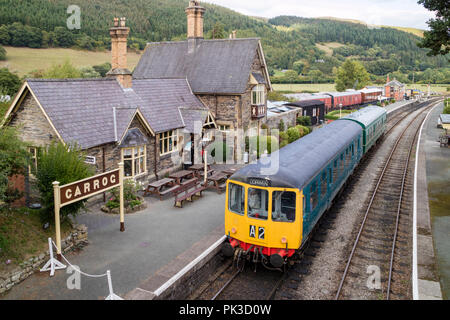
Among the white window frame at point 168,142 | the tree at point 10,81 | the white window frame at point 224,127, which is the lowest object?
the white window frame at point 168,142

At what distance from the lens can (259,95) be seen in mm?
28172

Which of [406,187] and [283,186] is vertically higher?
[283,186]

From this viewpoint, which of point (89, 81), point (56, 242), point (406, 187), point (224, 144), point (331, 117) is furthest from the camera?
point (331, 117)

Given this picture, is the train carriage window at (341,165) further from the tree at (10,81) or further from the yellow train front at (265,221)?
the tree at (10,81)

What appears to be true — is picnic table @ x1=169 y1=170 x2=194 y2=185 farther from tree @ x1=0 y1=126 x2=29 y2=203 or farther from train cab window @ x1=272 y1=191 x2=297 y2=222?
train cab window @ x1=272 y1=191 x2=297 y2=222

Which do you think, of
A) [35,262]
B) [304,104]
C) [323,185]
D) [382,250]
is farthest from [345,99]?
[35,262]

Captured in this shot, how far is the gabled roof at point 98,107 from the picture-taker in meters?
15.6

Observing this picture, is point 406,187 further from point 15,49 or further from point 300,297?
point 15,49

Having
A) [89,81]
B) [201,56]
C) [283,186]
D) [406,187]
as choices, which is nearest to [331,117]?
[201,56]

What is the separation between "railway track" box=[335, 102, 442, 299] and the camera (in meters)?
10.4

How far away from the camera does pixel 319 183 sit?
12.6 metres

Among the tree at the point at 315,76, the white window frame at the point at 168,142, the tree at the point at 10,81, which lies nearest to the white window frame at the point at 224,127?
the white window frame at the point at 168,142

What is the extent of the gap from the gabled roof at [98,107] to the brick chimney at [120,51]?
0.48 metres

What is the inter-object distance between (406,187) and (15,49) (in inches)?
3524
